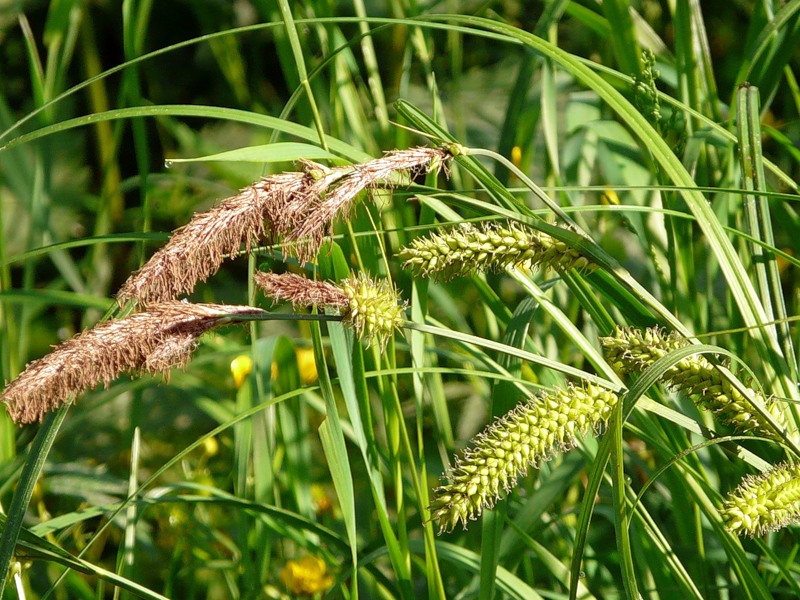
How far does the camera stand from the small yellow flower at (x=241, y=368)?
123 centimetres

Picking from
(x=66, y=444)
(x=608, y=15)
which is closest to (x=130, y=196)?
(x=66, y=444)

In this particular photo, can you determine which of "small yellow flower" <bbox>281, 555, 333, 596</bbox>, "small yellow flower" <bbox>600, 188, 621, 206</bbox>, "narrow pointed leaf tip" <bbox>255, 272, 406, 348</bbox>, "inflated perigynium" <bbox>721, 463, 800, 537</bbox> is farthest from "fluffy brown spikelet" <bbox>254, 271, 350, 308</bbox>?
"small yellow flower" <bbox>600, 188, 621, 206</bbox>

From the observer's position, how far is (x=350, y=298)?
1.88 feet

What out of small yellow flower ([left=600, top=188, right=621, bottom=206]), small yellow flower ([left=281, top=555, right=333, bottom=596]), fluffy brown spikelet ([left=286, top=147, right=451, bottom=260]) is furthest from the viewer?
small yellow flower ([left=600, top=188, right=621, bottom=206])

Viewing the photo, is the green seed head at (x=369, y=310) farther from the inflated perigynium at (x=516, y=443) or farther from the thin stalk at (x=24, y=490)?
the thin stalk at (x=24, y=490)

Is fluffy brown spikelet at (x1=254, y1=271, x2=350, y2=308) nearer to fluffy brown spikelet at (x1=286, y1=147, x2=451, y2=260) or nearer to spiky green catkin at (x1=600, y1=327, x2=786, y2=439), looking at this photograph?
fluffy brown spikelet at (x1=286, y1=147, x2=451, y2=260)

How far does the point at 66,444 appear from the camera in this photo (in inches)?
62.2

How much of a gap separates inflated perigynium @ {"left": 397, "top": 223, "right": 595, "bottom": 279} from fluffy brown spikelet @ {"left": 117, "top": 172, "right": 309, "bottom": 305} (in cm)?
9

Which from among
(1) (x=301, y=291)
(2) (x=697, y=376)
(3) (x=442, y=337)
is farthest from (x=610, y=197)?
(1) (x=301, y=291)

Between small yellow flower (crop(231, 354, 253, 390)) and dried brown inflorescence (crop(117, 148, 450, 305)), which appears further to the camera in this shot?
small yellow flower (crop(231, 354, 253, 390))

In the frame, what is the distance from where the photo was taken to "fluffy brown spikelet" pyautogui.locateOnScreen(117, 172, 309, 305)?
1.72 ft

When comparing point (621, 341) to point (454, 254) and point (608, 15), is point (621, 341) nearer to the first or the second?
point (454, 254)

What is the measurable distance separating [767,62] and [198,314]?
72cm

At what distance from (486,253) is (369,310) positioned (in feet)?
0.29
